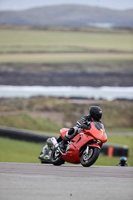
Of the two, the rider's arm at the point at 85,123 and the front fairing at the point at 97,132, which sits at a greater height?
the rider's arm at the point at 85,123

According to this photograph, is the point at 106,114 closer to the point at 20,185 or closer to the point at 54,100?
the point at 54,100

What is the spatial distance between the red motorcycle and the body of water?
31.4 m

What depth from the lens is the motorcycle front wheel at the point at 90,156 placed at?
9.60 meters

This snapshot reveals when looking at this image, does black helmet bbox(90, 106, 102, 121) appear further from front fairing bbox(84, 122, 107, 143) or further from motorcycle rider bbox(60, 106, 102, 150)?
front fairing bbox(84, 122, 107, 143)

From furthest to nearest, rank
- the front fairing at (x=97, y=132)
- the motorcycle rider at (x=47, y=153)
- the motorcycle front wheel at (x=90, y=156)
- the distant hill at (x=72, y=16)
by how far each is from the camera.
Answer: the distant hill at (x=72, y=16) → the motorcycle rider at (x=47, y=153) → the front fairing at (x=97, y=132) → the motorcycle front wheel at (x=90, y=156)

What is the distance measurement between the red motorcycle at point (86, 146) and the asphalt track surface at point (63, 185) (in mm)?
1009

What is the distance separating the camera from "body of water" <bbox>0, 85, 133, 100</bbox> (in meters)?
42.9

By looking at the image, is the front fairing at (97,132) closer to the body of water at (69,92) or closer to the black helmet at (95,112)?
the black helmet at (95,112)

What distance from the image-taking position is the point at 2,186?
6824mm

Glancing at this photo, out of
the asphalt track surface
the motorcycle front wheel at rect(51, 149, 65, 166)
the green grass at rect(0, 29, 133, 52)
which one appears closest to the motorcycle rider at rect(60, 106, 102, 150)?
the motorcycle front wheel at rect(51, 149, 65, 166)

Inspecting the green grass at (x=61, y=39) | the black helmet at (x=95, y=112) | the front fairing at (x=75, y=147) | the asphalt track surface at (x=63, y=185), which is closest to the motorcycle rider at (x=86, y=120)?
the black helmet at (x=95, y=112)

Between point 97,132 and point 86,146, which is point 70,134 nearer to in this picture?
point 86,146

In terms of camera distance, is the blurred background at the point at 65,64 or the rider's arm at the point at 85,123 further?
the blurred background at the point at 65,64

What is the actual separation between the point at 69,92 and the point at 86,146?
34.7 meters
